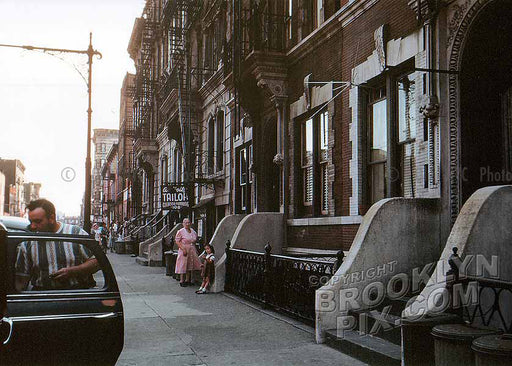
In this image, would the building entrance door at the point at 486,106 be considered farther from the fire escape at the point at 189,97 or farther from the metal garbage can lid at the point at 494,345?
the fire escape at the point at 189,97

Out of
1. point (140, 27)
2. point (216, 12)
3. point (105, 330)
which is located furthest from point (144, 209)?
point (105, 330)

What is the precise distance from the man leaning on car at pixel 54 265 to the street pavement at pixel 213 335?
199cm

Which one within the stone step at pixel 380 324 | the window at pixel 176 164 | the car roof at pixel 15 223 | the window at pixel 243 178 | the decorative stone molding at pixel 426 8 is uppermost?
the decorative stone molding at pixel 426 8

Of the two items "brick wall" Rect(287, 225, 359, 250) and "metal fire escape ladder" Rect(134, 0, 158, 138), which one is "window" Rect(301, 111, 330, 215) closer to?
"brick wall" Rect(287, 225, 359, 250)

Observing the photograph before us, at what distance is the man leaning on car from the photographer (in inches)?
217

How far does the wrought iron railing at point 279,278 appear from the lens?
30.7 feet

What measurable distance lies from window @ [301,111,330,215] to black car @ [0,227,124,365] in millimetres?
7858

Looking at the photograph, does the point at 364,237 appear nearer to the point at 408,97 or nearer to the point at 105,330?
the point at 408,97

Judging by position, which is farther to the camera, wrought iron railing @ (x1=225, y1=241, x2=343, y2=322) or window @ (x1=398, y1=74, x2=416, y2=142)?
window @ (x1=398, y1=74, x2=416, y2=142)

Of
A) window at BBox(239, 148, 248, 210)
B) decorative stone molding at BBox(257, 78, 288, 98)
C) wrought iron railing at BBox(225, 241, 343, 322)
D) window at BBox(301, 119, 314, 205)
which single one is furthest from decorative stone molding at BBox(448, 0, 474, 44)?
window at BBox(239, 148, 248, 210)

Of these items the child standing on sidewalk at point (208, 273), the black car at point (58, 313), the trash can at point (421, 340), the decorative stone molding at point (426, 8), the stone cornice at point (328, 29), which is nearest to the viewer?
the black car at point (58, 313)

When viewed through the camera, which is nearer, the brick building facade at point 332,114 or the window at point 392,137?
the brick building facade at point 332,114

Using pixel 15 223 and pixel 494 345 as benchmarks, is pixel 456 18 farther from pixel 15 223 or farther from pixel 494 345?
pixel 15 223

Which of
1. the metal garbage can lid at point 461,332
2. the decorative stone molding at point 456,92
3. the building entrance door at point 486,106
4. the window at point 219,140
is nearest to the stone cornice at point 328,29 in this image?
the decorative stone molding at point 456,92
